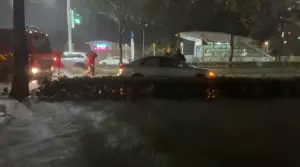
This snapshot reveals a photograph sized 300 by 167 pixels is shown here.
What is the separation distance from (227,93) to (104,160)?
7.06m

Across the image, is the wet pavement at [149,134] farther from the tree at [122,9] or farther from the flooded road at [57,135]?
the tree at [122,9]

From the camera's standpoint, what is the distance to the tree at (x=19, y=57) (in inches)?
535

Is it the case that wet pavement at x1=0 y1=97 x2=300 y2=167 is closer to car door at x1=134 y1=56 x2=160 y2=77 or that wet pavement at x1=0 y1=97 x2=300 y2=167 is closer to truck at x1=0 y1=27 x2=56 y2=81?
car door at x1=134 y1=56 x2=160 y2=77

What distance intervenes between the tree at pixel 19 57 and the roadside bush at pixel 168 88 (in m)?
0.90

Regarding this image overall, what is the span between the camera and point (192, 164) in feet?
20.2

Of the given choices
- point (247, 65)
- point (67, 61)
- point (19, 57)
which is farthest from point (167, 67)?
point (247, 65)

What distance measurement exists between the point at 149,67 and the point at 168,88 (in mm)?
5640

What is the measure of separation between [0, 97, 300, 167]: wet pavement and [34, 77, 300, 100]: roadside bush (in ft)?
2.36

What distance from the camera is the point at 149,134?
316 inches

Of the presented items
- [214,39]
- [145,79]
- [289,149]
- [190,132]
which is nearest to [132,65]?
[145,79]

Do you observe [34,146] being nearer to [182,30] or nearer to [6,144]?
[6,144]

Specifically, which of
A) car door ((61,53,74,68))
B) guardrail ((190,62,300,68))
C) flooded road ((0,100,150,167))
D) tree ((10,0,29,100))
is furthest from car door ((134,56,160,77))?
guardrail ((190,62,300,68))

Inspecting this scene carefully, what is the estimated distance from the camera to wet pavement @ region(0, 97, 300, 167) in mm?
6457

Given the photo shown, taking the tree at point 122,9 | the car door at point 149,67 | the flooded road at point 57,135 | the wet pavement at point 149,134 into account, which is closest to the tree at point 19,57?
the wet pavement at point 149,134
